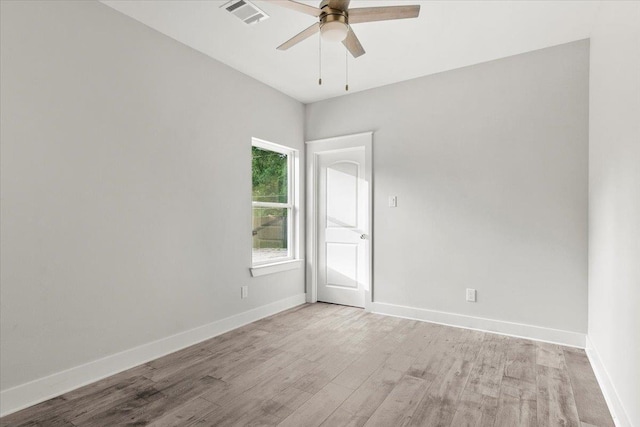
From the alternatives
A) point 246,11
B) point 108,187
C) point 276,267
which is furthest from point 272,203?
point 246,11

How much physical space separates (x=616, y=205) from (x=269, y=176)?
3.28 meters

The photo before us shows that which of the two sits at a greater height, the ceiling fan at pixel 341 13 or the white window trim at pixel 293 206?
the ceiling fan at pixel 341 13

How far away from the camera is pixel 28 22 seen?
215cm

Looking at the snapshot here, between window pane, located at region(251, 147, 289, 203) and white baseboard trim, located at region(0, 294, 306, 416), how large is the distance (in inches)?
53.7

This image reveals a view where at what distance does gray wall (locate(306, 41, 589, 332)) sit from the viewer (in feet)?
10.1

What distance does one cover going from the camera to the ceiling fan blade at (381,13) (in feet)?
6.17

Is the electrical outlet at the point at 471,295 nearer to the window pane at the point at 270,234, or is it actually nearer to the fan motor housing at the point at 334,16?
the window pane at the point at 270,234

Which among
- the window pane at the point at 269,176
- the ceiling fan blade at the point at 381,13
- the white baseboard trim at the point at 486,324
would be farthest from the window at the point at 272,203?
the ceiling fan blade at the point at 381,13

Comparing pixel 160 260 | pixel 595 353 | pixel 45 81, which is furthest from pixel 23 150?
pixel 595 353

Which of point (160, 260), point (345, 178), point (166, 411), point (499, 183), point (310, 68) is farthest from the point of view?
point (345, 178)

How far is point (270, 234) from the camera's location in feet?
13.9

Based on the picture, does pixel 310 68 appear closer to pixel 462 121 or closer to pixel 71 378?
pixel 462 121

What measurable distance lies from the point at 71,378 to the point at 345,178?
3320mm

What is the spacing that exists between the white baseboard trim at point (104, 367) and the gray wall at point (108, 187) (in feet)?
0.19
